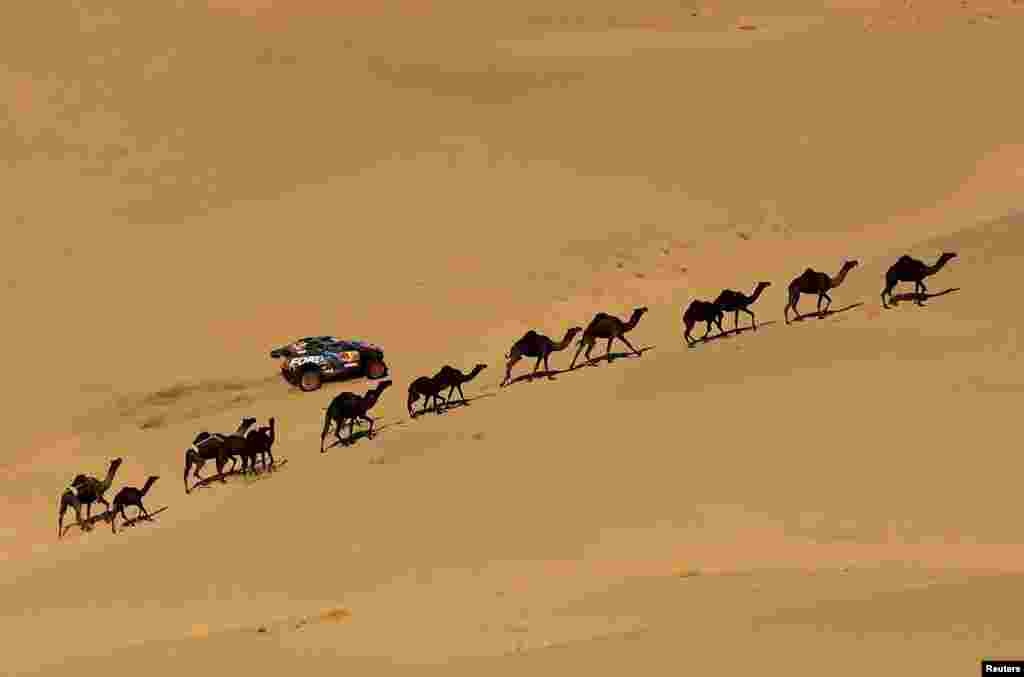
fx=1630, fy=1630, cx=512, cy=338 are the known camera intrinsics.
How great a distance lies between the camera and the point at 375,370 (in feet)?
93.0

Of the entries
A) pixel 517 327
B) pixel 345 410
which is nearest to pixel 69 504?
pixel 345 410

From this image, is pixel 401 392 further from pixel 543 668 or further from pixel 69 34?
pixel 69 34

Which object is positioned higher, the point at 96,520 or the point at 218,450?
the point at 218,450

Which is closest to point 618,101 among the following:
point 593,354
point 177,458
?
point 593,354

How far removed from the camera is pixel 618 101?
4219cm

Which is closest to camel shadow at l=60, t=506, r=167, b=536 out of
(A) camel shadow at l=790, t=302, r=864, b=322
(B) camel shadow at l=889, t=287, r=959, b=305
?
(A) camel shadow at l=790, t=302, r=864, b=322

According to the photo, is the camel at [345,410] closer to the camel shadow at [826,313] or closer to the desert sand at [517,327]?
the desert sand at [517,327]

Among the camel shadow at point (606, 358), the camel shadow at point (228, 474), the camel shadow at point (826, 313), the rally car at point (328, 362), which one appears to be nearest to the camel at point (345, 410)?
the camel shadow at point (228, 474)

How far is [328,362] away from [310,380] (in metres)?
0.45

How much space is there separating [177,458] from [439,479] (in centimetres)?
791

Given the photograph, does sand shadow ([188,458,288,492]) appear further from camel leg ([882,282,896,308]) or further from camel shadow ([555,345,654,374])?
camel leg ([882,282,896,308])

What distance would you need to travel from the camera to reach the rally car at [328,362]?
92.2 ft

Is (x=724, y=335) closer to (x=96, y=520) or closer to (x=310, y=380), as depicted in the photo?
(x=310, y=380)


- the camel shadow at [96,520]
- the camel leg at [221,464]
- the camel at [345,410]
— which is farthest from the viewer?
the camel at [345,410]
